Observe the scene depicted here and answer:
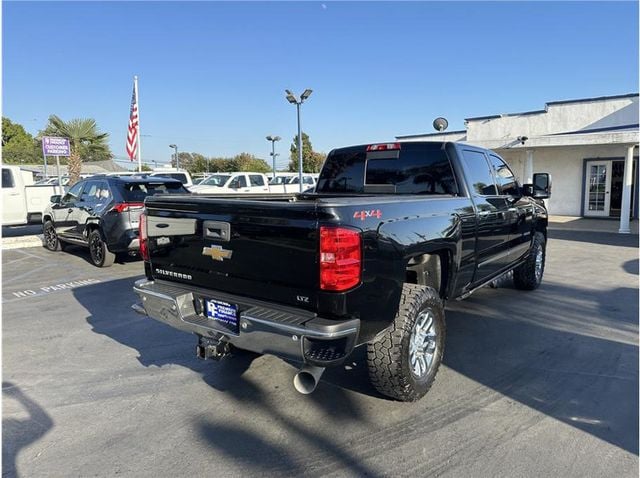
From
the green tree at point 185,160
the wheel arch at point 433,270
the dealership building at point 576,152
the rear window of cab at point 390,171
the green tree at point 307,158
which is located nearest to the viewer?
the wheel arch at point 433,270

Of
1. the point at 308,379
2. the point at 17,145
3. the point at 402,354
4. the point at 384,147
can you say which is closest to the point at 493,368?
the point at 402,354

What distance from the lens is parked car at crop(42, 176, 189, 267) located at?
8.29 m

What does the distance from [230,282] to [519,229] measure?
407cm

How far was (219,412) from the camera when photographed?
11.3 feet

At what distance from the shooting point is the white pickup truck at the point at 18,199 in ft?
44.2

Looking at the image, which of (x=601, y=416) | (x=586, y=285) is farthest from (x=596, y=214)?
(x=601, y=416)

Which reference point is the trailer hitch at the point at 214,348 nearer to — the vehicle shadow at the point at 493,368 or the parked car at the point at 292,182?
the vehicle shadow at the point at 493,368

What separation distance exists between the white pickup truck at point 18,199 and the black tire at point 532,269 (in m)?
13.7

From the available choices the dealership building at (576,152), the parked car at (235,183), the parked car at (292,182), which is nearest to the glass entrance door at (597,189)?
the dealership building at (576,152)

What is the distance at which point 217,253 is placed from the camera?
3383mm

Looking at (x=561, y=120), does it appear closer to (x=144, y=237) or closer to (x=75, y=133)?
(x=144, y=237)

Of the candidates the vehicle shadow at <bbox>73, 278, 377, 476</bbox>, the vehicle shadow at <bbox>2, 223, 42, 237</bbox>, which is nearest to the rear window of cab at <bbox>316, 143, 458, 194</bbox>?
the vehicle shadow at <bbox>73, 278, 377, 476</bbox>

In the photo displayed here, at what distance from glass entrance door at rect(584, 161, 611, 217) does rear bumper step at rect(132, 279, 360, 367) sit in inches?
720

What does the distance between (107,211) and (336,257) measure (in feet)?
22.6
